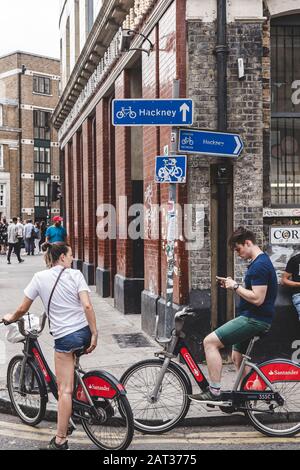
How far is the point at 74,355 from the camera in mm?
5238

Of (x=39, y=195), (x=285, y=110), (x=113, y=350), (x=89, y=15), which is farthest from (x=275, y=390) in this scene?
(x=39, y=195)

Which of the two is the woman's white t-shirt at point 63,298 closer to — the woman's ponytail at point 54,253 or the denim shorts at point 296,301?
the woman's ponytail at point 54,253

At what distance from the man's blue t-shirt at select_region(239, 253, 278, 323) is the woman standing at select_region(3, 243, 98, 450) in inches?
57.4

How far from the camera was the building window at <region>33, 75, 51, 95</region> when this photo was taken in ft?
175

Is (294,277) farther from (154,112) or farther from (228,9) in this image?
(228,9)

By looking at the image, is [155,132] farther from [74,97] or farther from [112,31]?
[74,97]

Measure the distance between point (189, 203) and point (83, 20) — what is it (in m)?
11.2

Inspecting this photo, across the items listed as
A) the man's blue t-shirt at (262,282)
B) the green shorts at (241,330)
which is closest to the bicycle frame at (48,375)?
the green shorts at (241,330)

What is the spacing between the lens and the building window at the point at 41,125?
54.2 m

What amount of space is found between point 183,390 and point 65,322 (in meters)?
1.29

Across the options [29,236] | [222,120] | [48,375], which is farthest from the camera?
[29,236]

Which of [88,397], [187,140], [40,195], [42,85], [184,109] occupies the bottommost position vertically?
[88,397]

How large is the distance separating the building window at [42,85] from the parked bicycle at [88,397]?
4989 centimetres

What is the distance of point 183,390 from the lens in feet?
18.7
